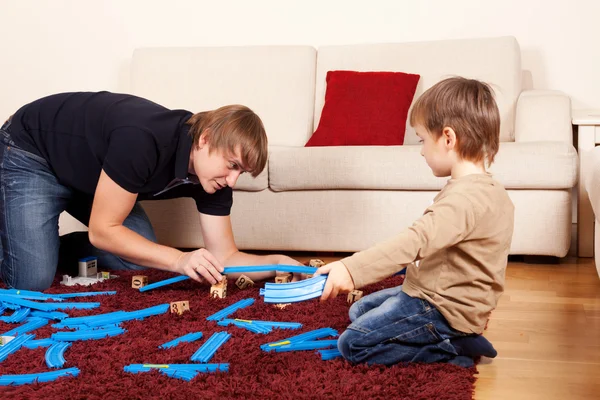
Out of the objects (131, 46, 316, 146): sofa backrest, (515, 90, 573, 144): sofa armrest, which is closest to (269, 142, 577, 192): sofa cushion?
(515, 90, 573, 144): sofa armrest

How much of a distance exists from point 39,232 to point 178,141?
65 cm

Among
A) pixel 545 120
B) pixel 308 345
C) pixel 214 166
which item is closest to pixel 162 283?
pixel 214 166

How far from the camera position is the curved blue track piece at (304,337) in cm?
175

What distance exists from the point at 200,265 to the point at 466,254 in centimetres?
Answer: 81

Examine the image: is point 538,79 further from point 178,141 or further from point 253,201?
point 178,141

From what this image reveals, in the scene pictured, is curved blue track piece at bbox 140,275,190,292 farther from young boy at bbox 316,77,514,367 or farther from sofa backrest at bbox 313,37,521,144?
sofa backrest at bbox 313,37,521,144

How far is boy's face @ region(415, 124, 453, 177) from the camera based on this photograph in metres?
1.69

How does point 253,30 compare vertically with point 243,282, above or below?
above

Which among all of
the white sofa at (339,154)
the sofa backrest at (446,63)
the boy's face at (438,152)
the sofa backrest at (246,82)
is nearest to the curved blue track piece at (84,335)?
the boy's face at (438,152)

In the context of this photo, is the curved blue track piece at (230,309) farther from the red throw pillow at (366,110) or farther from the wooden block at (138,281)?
the red throw pillow at (366,110)

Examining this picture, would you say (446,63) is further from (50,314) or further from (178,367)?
(178,367)

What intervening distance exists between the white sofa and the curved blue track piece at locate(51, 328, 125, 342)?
1.31 metres

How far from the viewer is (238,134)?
80.7 inches

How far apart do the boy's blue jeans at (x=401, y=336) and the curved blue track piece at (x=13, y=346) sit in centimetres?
79
